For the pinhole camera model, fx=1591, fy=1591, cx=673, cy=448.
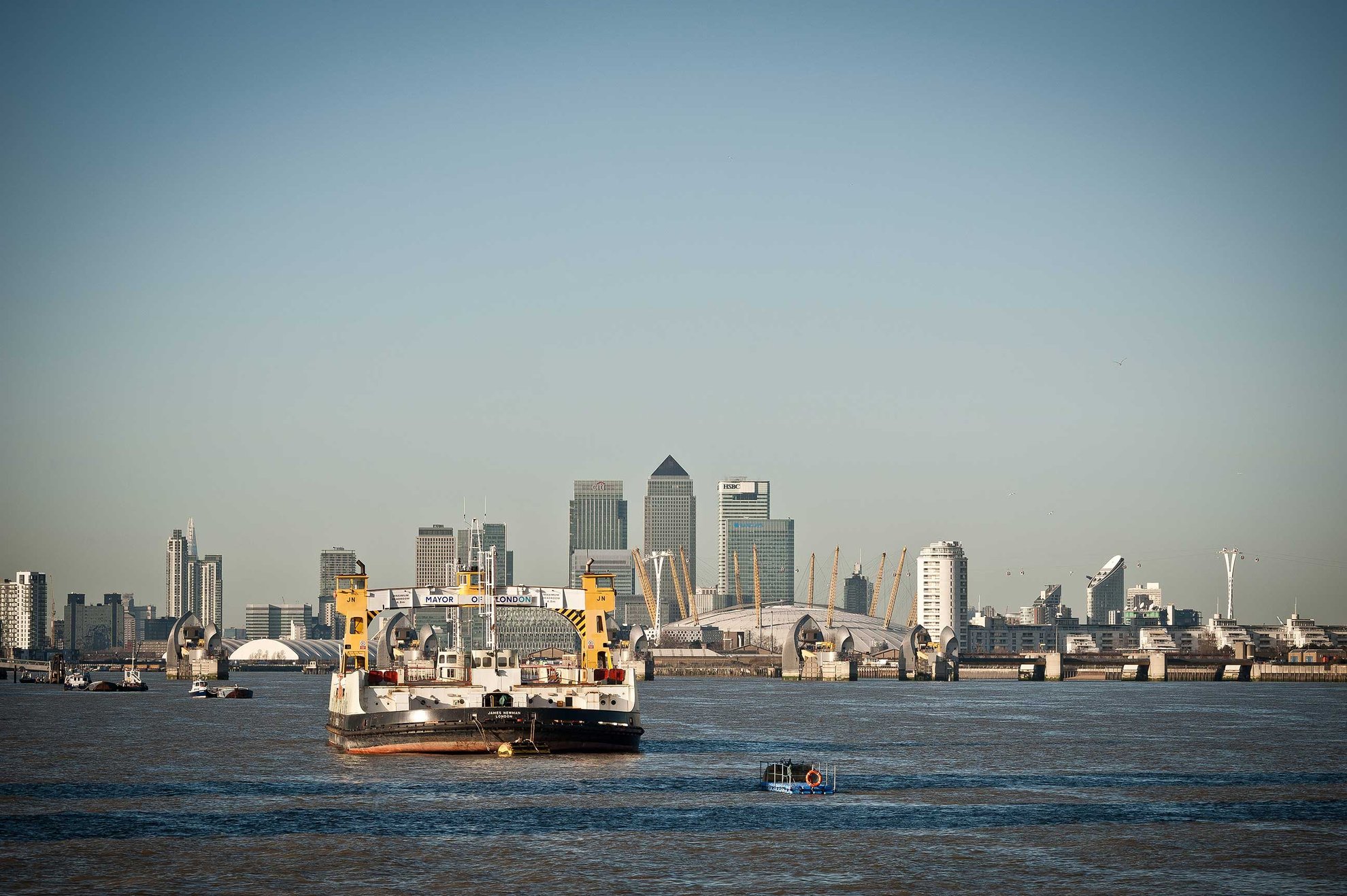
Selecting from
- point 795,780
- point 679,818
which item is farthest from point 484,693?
point 679,818

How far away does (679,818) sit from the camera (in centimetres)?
6700

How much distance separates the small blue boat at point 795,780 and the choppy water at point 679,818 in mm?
1208

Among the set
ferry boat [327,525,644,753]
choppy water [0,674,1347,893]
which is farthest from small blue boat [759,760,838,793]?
ferry boat [327,525,644,753]

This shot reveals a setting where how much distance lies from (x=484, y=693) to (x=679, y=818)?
2292 centimetres

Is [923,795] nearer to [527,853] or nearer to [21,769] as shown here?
[527,853]

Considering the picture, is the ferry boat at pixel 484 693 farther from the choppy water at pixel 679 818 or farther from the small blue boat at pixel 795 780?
the small blue boat at pixel 795 780

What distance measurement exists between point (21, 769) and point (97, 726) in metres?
47.6

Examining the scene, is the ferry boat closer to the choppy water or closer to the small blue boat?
the choppy water

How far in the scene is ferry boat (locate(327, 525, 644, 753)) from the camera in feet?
284

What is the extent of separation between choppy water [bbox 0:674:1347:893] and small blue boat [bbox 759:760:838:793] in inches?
47.6

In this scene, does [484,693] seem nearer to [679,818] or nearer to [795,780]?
[795,780]

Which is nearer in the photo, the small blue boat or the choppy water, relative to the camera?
the choppy water

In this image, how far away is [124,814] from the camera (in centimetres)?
6900

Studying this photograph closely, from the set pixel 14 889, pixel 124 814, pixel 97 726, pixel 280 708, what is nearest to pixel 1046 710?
pixel 280 708
